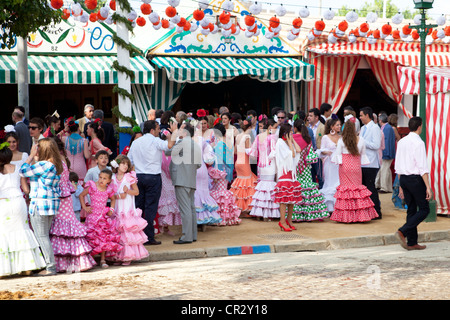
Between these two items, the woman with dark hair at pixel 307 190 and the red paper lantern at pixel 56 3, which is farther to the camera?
the red paper lantern at pixel 56 3

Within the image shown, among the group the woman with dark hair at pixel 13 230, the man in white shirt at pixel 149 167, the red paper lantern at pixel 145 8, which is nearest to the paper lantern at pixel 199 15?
the red paper lantern at pixel 145 8

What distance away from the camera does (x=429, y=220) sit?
11773 mm

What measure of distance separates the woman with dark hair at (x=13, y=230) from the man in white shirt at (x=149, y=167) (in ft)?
6.71

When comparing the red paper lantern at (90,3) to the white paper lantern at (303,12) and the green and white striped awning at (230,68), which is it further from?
the white paper lantern at (303,12)

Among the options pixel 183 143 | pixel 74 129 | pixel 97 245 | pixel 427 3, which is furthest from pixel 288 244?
pixel 427 3

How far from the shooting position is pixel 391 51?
19438mm

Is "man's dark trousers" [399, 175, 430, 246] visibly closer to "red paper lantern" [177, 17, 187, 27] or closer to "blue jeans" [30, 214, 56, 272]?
"blue jeans" [30, 214, 56, 272]

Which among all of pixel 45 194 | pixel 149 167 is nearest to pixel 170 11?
pixel 149 167

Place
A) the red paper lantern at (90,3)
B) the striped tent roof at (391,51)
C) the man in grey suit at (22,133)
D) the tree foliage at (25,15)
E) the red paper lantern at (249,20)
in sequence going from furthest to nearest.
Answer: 1. the striped tent roof at (391,51)
2. the red paper lantern at (249,20)
3. the red paper lantern at (90,3)
4. the man in grey suit at (22,133)
5. the tree foliage at (25,15)

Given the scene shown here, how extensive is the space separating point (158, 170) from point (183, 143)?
0.57 m

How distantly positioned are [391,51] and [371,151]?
7638mm

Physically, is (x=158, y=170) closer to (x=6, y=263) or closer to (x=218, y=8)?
(x=6, y=263)

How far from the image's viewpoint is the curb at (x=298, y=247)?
9.24 metres

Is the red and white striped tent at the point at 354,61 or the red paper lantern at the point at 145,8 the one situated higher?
the red paper lantern at the point at 145,8
